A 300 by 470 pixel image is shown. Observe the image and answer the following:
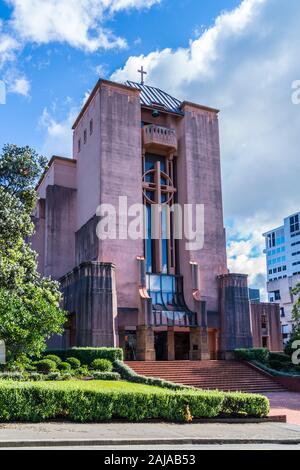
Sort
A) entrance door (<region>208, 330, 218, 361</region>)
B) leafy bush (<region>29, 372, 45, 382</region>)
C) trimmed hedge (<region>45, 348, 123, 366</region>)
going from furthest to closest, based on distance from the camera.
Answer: entrance door (<region>208, 330, 218, 361</region>)
trimmed hedge (<region>45, 348, 123, 366</region>)
leafy bush (<region>29, 372, 45, 382</region>)

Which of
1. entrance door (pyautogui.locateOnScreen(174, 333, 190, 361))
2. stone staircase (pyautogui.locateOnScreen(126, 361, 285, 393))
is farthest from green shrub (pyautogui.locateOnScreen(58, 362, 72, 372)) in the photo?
entrance door (pyautogui.locateOnScreen(174, 333, 190, 361))

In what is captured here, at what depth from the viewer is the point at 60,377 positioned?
72.9ft

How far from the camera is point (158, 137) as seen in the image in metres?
38.7

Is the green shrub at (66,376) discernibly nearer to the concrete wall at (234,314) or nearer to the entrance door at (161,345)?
the entrance door at (161,345)

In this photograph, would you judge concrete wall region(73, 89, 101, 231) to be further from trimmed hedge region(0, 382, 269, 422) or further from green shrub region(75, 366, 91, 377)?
trimmed hedge region(0, 382, 269, 422)

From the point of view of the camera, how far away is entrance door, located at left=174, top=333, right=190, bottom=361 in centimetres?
3710

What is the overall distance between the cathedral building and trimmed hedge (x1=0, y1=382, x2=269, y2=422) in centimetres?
1709

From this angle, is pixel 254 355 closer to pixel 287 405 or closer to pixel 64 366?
pixel 287 405

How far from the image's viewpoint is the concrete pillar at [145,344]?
3231cm

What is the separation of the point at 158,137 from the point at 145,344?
1601cm

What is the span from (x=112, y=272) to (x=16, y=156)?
946 cm

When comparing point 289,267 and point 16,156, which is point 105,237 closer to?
point 16,156

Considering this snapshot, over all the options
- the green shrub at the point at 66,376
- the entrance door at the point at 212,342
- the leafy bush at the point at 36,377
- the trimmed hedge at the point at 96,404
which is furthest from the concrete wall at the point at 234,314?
the trimmed hedge at the point at 96,404
